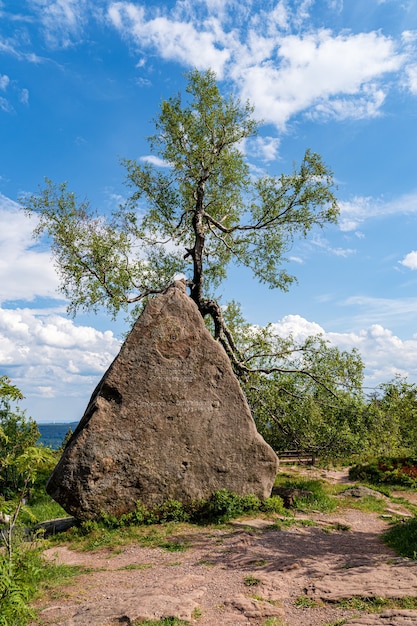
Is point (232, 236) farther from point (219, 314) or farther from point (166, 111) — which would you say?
point (166, 111)

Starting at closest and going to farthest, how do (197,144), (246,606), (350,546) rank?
(246,606)
(350,546)
(197,144)

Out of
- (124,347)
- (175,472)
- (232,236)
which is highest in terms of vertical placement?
(232,236)

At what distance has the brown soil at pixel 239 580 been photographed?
679 centimetres

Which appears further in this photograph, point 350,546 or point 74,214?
point 74,214

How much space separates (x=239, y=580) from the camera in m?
8.20

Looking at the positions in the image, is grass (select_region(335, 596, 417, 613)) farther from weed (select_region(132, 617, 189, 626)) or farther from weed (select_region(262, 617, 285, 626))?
weed (select_region(132, 617, 189, 626))

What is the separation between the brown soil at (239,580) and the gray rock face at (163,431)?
131 cm

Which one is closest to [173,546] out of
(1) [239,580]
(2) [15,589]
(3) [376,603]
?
(1) [239,580]

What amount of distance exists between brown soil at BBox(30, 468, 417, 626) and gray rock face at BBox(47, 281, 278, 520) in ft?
4.29

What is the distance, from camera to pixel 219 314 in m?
19.1

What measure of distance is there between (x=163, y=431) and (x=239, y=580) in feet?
15.9

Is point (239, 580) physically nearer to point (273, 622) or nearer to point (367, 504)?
point (273, 622)

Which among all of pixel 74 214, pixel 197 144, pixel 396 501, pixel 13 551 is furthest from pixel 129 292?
pixel 13 551

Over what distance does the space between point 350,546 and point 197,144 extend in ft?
54.0
